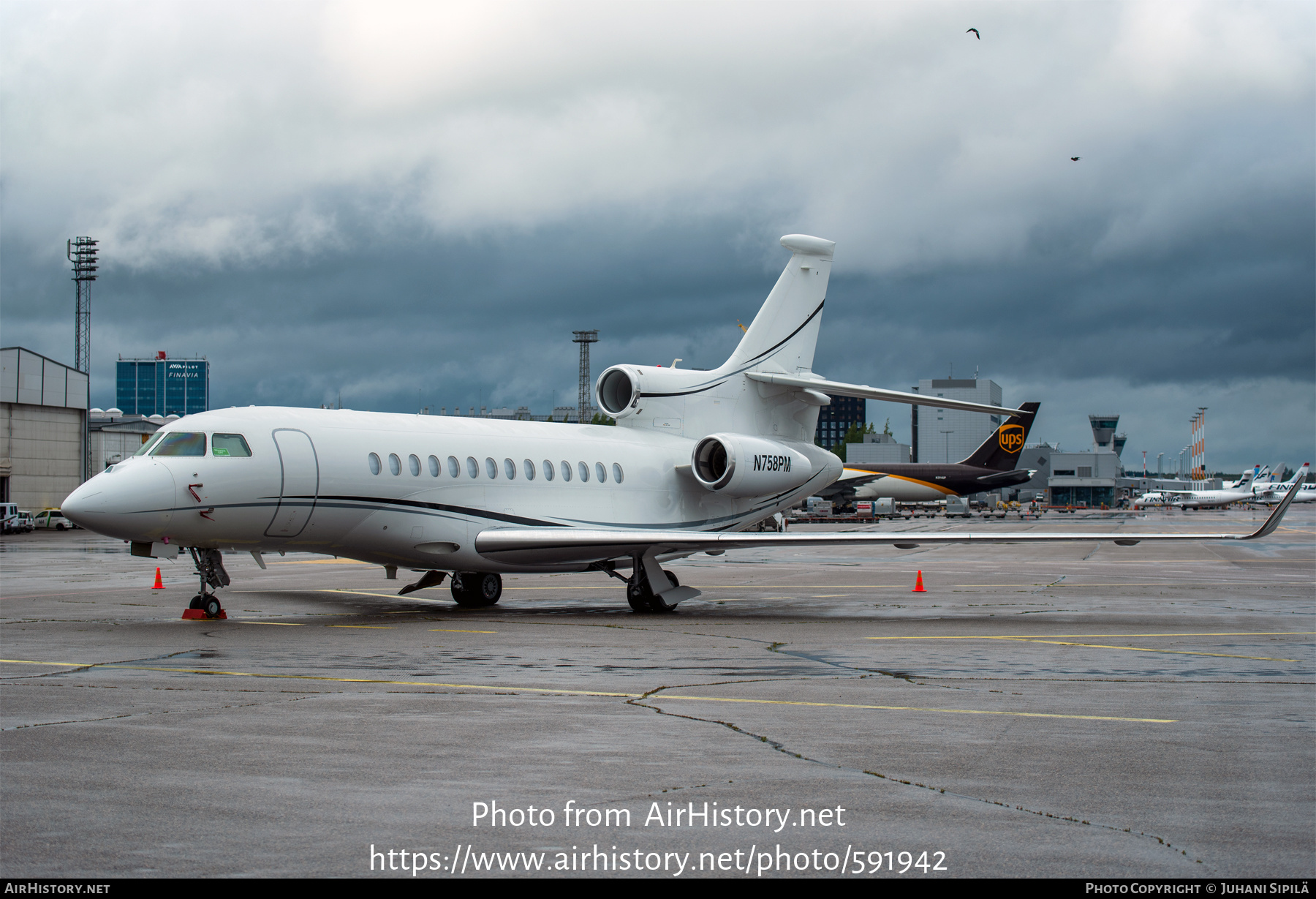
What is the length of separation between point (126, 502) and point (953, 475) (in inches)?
2884

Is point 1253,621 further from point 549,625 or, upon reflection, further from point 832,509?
point 832,509

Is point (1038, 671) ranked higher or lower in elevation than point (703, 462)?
lower

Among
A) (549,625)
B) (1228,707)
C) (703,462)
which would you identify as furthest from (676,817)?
(703,462)

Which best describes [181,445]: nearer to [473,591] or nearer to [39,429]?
[473,591]

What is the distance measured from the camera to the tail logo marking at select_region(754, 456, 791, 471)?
24.8 m

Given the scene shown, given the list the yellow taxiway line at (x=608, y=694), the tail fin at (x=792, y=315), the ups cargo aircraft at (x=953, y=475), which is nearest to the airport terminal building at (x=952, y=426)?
the ups cargo aircraft at (x=953, y=475)

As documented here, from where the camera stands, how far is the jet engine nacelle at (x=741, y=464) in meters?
24.4

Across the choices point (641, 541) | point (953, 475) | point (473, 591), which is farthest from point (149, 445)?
point (953, 475)

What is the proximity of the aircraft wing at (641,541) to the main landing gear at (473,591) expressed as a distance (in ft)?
5.20

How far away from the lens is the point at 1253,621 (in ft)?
61.7

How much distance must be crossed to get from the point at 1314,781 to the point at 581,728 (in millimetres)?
5146

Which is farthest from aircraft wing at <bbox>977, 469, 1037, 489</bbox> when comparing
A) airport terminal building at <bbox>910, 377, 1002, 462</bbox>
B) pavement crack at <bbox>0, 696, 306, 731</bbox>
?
airport terminal building at <bbox>910, 377, 1002, 462</bbox>

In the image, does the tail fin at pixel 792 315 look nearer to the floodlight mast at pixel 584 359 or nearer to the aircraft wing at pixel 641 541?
the aircraft wing at pixel 641 541
